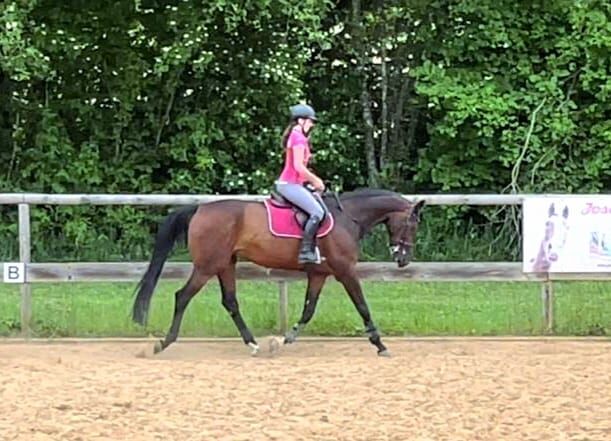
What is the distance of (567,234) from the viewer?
11906 millimetres

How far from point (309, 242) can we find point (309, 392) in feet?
8.69

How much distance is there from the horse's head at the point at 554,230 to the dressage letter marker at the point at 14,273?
5.06m

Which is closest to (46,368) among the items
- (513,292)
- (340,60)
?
(513,292)

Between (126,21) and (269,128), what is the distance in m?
3.03

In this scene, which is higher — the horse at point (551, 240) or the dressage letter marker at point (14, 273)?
the horse at point (551, 240)

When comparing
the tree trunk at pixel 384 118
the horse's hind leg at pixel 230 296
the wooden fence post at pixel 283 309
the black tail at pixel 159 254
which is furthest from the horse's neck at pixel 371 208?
the tree trunk at pixel 384 118

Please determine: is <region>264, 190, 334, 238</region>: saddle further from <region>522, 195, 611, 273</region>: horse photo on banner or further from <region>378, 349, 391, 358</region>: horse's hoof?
<region>522, 195, 611, 273</region>: horse photo on banner

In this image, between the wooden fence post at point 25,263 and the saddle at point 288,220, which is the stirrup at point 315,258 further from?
the wooden fence post at point 25,263

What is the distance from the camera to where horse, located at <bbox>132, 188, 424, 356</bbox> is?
429 inches

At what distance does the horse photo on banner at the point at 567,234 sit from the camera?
11.8 metres

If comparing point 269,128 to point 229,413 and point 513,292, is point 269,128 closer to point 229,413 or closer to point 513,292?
point 513,292

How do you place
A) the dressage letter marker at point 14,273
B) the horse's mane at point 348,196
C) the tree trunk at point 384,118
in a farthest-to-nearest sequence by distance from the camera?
the tree trunk at point 384,118 → the dressage letter marker at point 14,273 → the horse's mane at point 348,196

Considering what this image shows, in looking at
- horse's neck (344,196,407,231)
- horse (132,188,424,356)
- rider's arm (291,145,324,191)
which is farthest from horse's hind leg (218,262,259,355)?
horse's neck (344,196,407,231)

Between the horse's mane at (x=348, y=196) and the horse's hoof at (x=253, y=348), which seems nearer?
the horse's hoof at (x=253, y=348)
